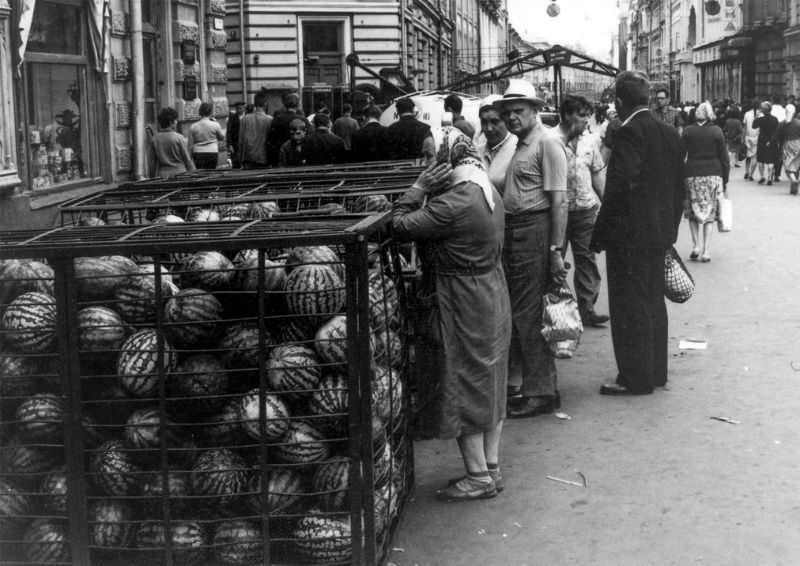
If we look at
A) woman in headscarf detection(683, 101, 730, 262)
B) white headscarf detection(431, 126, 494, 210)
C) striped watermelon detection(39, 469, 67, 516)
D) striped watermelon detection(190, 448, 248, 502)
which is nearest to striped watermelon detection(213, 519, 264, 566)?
striped watermelon detection(190, 448, 248, 502)

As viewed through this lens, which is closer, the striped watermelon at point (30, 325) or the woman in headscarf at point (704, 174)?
the striped watermelon at point (30, 325)

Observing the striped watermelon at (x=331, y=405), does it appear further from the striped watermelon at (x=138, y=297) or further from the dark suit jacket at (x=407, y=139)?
the dark suit jacket at (x=407, y=139)

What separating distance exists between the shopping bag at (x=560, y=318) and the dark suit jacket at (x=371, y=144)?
Answer: 6.16 metres

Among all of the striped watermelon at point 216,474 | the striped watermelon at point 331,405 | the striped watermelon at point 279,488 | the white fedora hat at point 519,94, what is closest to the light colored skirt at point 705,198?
the white fedora hat at point 519,94

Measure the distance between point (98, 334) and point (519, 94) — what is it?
350cm

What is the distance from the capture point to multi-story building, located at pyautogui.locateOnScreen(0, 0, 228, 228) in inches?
421

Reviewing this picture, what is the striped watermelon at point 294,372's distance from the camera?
4211mm

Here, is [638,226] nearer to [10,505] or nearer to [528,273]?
[528,273]

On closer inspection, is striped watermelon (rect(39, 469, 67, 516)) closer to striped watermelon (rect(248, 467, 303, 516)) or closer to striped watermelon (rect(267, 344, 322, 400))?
striped watermelon (rect(248, 467, 303, 516))

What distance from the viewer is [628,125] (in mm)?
7434

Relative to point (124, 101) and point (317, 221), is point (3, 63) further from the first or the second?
point (317, 221)

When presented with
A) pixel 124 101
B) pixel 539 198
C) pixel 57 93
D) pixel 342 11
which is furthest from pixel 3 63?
pixel 342 11

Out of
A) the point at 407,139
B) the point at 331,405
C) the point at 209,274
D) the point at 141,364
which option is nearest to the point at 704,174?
the point at 407,139

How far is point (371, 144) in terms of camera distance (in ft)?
42.9
